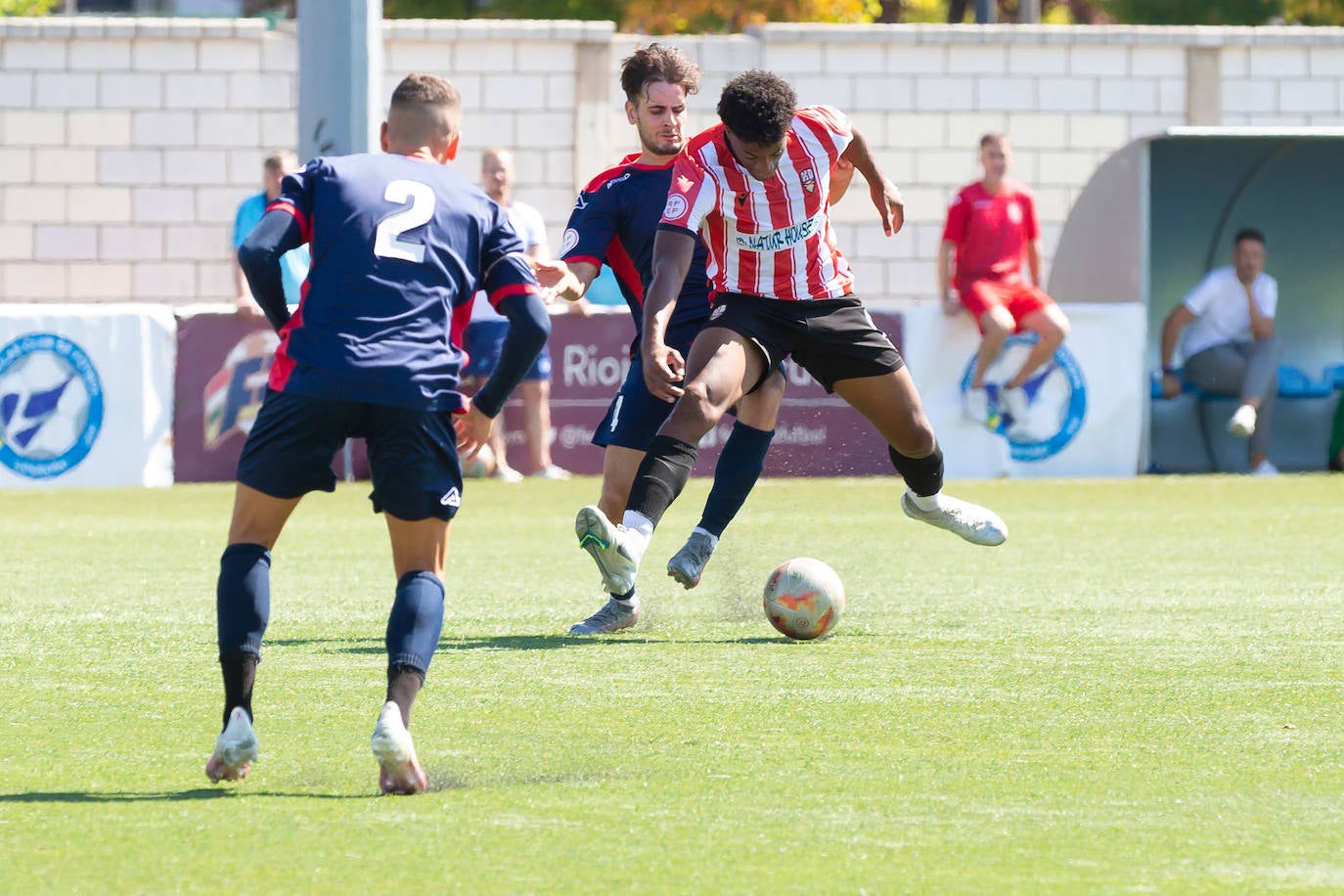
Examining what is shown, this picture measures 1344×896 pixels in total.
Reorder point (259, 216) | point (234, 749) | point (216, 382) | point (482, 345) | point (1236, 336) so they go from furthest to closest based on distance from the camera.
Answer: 1. point (1236, 336)
2. point (216, 382)
3. point (259, 216)
4. point (482, 345)
5. point (234, 749)

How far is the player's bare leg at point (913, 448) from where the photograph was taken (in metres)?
7.32

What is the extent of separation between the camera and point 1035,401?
15.5 meters

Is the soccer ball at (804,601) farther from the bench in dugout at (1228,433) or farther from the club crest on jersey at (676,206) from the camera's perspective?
the bench in dugout at (1228,433)

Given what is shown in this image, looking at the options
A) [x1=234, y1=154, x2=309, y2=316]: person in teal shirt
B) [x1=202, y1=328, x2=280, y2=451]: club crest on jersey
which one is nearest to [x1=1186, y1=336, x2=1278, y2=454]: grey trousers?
[x1=234, y1=154, x2=309, y2=316]: person in teal shirt

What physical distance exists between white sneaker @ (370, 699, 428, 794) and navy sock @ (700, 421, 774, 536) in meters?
2.96

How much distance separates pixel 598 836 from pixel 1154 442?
13.7 meters

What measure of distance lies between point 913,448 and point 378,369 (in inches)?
122

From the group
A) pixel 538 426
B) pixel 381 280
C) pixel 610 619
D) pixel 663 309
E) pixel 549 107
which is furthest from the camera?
pixel 549 107

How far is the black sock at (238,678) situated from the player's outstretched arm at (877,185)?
3.31 m

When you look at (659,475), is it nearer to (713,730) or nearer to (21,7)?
(713,730)

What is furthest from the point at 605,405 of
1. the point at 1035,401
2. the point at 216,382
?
the point at 1035,401

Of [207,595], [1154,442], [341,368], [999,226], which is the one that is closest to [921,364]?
[999,226]

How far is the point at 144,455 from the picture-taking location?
14.6 metres

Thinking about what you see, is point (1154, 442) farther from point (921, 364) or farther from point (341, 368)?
point (341, 368)
